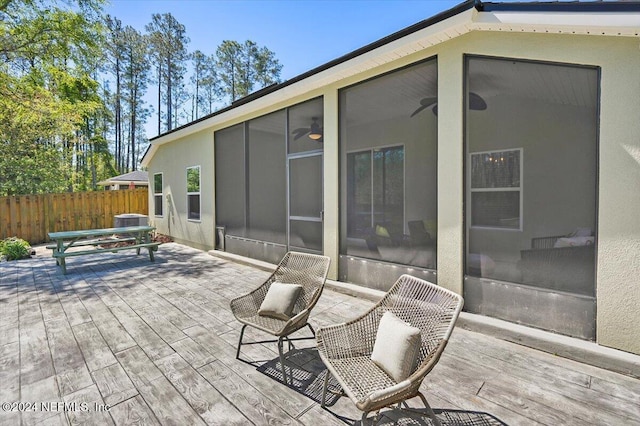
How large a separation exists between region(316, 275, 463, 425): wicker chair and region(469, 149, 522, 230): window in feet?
5.34

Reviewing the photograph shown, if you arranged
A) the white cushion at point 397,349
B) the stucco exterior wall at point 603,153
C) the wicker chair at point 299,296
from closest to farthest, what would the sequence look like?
the white cushion at point 397,349, the stucco exterior wall at point 603,153, the wicker chair at point 299,296

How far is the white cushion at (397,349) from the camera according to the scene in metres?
1.80

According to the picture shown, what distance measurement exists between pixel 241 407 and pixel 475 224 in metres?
2.91

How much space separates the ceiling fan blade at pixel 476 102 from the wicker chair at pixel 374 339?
87.7 inches

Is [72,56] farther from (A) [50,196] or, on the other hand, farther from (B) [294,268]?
(B) [294,268]

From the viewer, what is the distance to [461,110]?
3336mm

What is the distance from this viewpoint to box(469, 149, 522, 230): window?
10.3ft

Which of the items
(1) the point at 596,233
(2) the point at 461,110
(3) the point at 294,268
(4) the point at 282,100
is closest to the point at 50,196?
(4) the point at 282,100

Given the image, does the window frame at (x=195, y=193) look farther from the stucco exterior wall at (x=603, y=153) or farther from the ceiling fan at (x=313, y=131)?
the stucco exterior wall at (x=603, y=153)

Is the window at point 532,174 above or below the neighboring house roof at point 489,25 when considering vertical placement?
below

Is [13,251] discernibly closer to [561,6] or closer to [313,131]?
[313,131]

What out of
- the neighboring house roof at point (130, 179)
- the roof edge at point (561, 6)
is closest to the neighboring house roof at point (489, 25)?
the roof edge at point (561, 6)

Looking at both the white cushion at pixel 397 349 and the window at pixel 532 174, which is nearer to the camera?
the white cushion at pixel 397 349

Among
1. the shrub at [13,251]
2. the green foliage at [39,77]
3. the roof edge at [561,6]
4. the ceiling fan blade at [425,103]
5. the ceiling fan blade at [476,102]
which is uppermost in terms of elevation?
the green foliage at [39,77]
